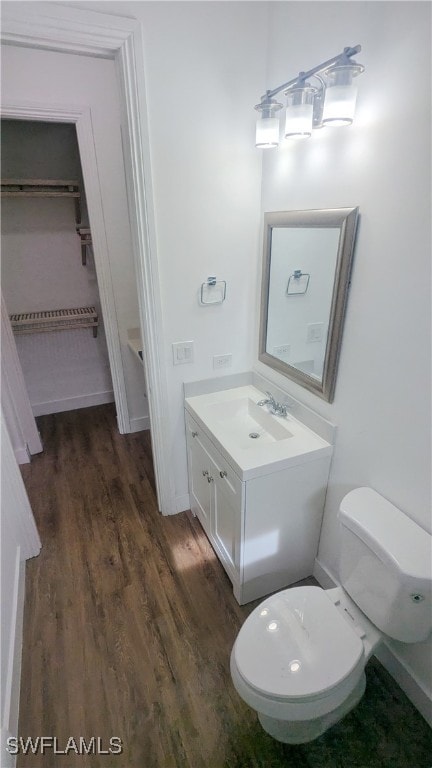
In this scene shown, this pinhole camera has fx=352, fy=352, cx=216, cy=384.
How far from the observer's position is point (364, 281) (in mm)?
1221

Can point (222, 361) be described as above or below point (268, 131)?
below

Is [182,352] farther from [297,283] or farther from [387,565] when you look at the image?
[387,565]

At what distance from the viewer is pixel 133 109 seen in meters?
1.36

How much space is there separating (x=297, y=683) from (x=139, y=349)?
2.15m

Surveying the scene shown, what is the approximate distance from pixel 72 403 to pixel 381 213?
10.3 ft

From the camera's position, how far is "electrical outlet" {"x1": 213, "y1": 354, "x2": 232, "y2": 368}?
6.36 feet

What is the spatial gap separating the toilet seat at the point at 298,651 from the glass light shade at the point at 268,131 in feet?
5.71

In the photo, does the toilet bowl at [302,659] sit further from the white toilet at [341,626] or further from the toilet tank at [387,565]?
the toilet tank at [387,565]

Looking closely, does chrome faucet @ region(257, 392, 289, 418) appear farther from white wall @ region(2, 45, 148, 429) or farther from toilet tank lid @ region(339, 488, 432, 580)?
white wall @ region(2, 45, 148, 429)

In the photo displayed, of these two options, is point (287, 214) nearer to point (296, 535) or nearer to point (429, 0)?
point (429, 0)

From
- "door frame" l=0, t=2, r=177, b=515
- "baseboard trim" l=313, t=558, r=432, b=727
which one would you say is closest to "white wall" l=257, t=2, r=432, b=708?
"baseboard trim" l=313, t=558, r=432, b=727

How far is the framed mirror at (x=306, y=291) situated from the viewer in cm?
130

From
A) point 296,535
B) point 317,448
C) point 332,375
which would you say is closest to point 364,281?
point 332,375

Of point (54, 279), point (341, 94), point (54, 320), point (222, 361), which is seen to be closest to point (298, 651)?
point (222, 361)
